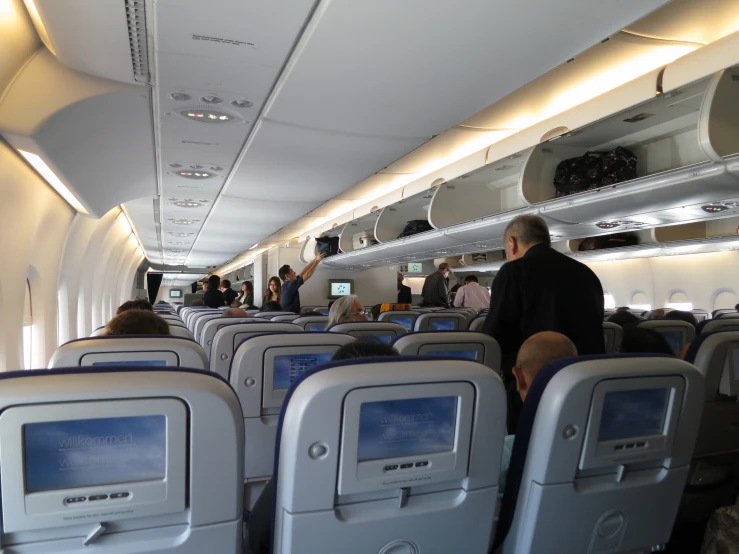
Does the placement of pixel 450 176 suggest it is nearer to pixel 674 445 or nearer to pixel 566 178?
pixel 566 178

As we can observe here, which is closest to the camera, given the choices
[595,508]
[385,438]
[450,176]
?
[385,438]

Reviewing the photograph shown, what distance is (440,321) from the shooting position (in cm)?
567

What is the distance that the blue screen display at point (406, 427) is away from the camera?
1.46 metres

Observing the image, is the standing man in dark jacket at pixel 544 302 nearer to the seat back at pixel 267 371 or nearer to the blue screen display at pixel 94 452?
the seat back at pixel 267 371

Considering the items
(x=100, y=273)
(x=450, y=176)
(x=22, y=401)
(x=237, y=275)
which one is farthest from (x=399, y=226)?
(x=237, y=275)

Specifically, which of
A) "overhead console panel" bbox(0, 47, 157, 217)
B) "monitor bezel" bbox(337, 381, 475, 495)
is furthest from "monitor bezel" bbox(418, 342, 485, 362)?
"overhead console panel" bbox(0, 47, 157, 217)

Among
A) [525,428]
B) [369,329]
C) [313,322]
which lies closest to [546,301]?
[369,329]

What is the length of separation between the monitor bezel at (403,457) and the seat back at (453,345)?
1.21 m

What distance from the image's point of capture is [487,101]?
4.30m

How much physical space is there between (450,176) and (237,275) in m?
27.3

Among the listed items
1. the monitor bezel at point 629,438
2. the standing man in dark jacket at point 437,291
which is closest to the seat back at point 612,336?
the monitor bezel at point 629,438

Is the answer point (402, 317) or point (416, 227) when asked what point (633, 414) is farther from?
point (416, 227)

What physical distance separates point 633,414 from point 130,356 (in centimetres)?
201

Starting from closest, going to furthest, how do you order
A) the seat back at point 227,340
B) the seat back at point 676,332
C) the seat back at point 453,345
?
1. the seat back at point 453,345
2. the seat back at point 227,340
3. the seat back at point 676,332
